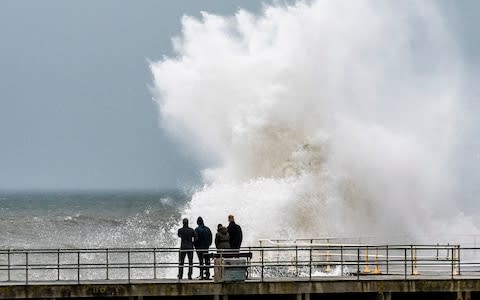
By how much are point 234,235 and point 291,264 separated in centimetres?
286

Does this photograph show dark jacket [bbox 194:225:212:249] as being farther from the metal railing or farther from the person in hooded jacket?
the metal railing

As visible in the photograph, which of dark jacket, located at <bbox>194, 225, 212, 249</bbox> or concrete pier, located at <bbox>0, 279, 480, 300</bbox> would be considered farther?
dark jacket, located at <bbox>194, 225, 212, 249</bbox>

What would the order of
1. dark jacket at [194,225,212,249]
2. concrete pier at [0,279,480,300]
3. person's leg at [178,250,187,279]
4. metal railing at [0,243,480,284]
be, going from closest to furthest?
concrete pier at [0,279,480,300] < person's leg at [178,250,187,279] < metal railing at [0,243,480,284] < dark jacket at [194,225,212,249]

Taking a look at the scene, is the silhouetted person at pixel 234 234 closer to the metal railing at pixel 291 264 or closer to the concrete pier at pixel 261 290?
the metal railing at pixel 291 264

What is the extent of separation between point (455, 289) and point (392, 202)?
21.7 metres

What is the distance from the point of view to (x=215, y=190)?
168 ft

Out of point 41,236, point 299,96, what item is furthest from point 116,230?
point 299,96

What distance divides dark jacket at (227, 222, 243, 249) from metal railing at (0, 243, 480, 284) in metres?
0.54

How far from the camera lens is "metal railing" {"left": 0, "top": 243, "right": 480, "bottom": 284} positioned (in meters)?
30.5

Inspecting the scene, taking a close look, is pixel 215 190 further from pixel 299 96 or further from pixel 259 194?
pixel 299 96

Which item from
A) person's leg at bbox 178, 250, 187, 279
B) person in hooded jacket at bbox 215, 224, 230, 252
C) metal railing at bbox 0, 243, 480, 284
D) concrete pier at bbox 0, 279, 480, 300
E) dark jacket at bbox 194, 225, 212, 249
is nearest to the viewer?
concrete pier at bbox 0, 279, 480, 300

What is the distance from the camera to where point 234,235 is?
3147 cm

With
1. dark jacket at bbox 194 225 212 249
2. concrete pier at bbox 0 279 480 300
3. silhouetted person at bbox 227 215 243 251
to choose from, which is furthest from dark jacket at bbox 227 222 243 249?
concrete pier at bbox 0 279 480 300

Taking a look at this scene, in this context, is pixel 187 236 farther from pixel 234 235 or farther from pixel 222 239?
pixel 234 235
